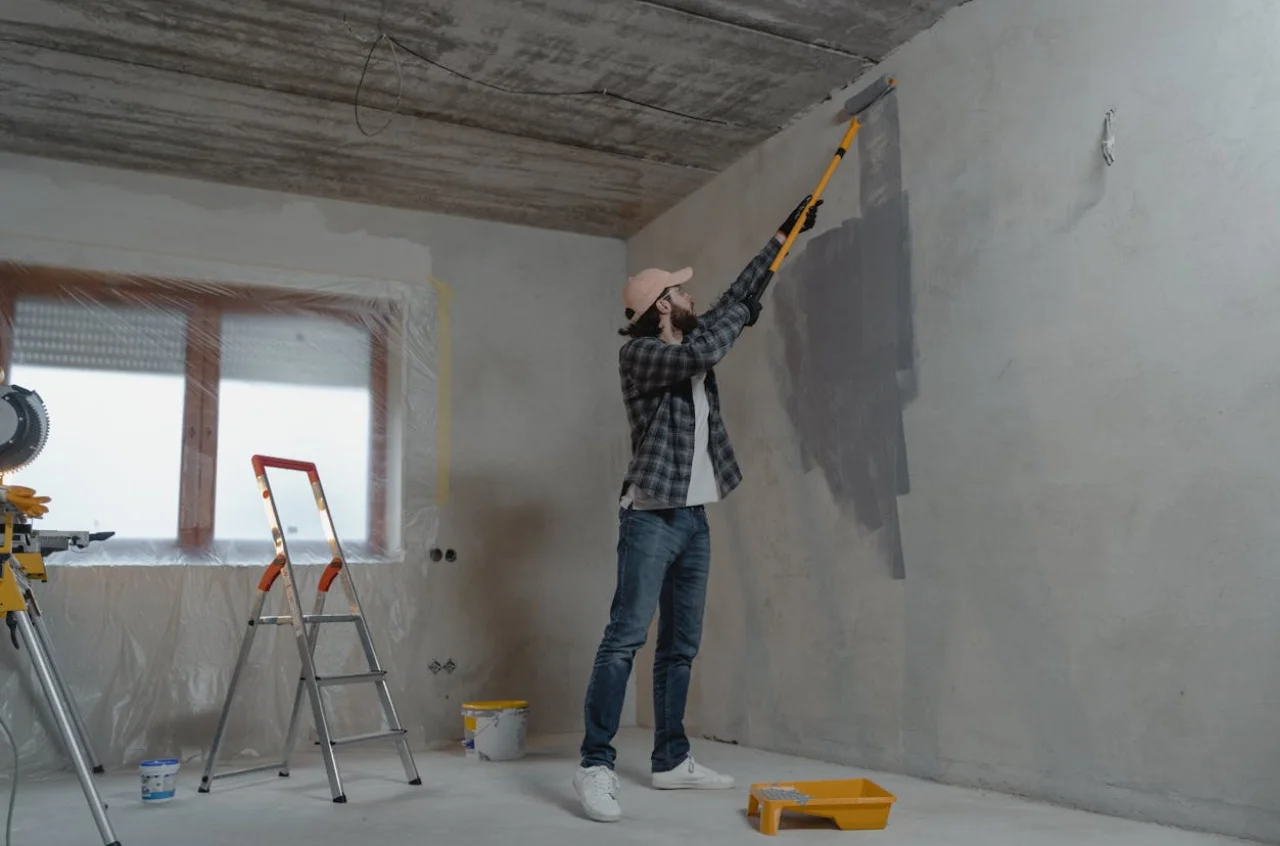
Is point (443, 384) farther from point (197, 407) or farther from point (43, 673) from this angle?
point (43, 673)

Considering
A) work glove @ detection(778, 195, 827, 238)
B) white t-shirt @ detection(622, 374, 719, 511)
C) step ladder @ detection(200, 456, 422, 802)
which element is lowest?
step ladder @ detection(200, 456, 422, 802)

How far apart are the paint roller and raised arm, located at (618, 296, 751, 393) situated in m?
0.10

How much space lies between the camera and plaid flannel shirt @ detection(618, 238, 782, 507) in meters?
2.51

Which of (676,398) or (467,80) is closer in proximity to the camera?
(676,398)

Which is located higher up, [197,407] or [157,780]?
[197,407]

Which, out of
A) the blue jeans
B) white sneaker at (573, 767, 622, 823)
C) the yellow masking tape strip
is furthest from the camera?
the yellow masking tape strip

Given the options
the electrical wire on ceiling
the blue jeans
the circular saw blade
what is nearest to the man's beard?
the blue jeans

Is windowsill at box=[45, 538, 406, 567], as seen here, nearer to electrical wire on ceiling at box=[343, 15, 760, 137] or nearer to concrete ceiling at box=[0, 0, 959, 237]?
concrete ceiling at box=[0, 0, 959, 237]

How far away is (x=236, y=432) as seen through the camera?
12.1 feet

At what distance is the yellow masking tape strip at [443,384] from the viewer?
4016 mm

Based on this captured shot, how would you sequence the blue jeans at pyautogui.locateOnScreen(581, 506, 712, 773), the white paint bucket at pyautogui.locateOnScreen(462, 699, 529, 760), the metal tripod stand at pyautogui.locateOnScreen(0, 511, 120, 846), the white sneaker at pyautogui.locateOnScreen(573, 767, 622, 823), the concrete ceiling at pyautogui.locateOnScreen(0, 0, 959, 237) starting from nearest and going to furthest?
1. the metal tripod stand at pyautogui.locateOnScreen(0, 511, 120, 846)
2. the white sneaker at pyautogui.locateOnScreen(573, 767, 622, 823)
3. the blue jeans at pyautogui.locateOnScreen(581, 506, 712, 773)
4. the concrete ceiling at pyautogui.locateOnScreen(0, 0, 959, 237)
5. the white paint bucket at pyautogui.locateOnScreen(462, 699, 529, 760)

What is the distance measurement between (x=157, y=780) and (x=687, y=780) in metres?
1.41

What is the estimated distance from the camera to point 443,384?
4.07m

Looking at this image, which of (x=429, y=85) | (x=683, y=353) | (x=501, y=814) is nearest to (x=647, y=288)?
(x=683, y=353)
